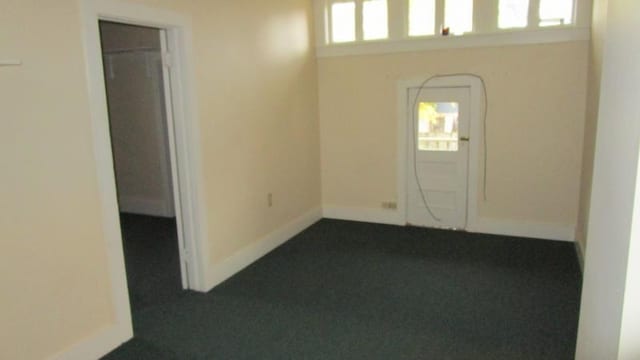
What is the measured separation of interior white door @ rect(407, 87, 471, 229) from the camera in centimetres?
525

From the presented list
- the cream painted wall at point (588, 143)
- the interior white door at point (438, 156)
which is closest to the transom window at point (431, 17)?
the cream painted wall at point (588, 143)

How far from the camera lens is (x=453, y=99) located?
5.22m

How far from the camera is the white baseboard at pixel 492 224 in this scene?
501 cm

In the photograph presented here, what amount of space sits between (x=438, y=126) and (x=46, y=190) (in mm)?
3951

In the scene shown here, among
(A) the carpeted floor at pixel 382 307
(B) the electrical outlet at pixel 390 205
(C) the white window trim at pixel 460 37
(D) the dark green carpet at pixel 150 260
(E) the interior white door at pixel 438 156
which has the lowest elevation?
(A) the carpeted floor at pixel 382 307

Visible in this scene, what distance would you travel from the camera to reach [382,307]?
11.7ft

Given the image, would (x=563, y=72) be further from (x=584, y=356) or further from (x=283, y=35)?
(x=584, y=356)

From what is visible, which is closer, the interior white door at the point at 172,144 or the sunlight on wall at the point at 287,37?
the interior white door at the point at 172,144

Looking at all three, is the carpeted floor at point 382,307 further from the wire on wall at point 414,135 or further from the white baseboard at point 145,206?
the white baseboard at point 145,206

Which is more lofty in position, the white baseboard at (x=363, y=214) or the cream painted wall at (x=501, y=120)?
the cream painted wall at (x=501, y=120)

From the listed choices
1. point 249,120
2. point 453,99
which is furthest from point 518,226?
point 249,120

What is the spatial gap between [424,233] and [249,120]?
2.32 meters

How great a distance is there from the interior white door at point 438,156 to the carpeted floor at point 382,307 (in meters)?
0.60

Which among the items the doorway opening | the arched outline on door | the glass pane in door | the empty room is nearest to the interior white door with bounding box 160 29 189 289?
the empty room
